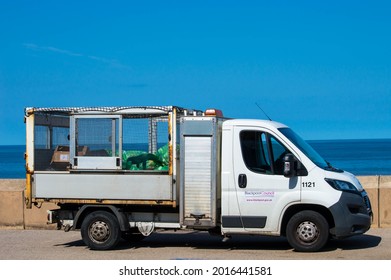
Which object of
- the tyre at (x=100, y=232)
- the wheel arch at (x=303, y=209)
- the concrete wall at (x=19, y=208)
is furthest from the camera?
the concrete wall at (x=19, y=208)

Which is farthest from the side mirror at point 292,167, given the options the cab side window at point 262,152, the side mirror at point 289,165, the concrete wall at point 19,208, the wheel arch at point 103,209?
the concrete wall at point 19,208

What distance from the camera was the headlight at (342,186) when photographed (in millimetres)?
13672

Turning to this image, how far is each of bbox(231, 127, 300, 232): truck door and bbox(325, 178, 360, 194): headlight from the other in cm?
56

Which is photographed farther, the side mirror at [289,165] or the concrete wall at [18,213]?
the concrete wall at [18,213]

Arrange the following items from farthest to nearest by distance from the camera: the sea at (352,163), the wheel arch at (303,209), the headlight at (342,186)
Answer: the sea at (352,163) → the wheel arch at (303,209) → the headlight at (342,186)

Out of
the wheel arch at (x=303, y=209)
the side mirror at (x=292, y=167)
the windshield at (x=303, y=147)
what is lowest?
the wheel arch at (x=303, y=209)

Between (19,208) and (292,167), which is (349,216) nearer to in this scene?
(292,167)

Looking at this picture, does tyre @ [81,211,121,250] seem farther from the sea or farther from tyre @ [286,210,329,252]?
the sea

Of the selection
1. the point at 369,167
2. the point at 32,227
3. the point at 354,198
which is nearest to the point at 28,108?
the point at 32,227

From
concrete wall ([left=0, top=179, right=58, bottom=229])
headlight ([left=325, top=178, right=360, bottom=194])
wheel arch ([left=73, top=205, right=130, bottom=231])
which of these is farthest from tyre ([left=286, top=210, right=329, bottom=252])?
concrete wall ([left=0, top=179, right=58, bottom=229])

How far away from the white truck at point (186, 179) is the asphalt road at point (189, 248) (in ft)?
1.15

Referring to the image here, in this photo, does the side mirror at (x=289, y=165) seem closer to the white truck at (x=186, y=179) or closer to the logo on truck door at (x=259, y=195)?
the white truck at (x=186, y=179)
